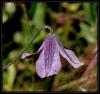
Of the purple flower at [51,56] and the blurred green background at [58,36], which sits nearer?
the purple flower at [51,56]

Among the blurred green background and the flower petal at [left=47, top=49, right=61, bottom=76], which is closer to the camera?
the flower petal at [left=47, top=49, right=61, bottom=76]

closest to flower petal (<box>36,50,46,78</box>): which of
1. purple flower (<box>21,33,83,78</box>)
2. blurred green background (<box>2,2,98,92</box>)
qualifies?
purple flower (<box>21,33,83,78</box>)

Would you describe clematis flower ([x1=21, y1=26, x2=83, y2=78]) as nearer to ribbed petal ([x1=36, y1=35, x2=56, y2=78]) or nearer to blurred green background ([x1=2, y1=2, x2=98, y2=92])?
ribbed petal ([x1=36, y1=35, x2=56, y2=78])

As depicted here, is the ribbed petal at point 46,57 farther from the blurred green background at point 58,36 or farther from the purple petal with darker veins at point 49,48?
the blurred green background at point 58,36

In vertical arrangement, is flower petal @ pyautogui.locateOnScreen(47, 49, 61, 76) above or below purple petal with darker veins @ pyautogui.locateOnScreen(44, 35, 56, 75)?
below

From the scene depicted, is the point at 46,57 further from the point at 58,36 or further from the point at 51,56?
the point at 58,36

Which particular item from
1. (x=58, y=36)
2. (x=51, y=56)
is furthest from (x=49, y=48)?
(x=58, y=36)

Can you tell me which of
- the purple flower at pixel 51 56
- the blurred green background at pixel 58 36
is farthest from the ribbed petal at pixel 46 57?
the blurred green background at pixel 58 36
